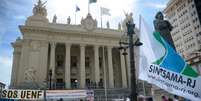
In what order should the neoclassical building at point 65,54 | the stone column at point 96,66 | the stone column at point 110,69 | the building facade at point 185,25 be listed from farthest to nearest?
the building facade at point 185,25 → the stone column at point 110,69 → the stone column at point 96,66 → the neoclassical building at point 65,54

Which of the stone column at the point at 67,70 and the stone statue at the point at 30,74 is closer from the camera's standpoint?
the stone statue at the point at 30,74

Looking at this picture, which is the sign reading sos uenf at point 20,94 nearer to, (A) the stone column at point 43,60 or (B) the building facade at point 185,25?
(A) the stone column at point 43,60

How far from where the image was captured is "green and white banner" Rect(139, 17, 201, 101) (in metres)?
6.59

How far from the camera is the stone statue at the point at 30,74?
41.6m

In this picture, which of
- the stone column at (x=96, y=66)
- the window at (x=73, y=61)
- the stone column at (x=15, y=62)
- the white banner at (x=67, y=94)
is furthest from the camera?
the window at (x=73, y=61)

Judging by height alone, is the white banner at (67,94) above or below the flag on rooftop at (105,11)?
below

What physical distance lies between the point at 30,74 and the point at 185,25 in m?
56.4

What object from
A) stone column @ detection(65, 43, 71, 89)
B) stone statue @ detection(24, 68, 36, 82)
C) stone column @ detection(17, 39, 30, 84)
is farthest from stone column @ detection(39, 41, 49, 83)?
stone column @ detection(65, 43, 71, 89)

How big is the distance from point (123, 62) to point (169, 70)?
43.8 metres

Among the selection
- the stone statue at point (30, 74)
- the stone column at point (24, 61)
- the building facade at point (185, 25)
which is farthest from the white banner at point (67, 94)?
the building facade at point (185, 25)

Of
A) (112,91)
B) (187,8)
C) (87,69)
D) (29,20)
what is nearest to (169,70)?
(112,91)

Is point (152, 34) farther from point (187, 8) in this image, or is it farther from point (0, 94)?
point (187, 8)

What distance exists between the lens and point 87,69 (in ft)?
169

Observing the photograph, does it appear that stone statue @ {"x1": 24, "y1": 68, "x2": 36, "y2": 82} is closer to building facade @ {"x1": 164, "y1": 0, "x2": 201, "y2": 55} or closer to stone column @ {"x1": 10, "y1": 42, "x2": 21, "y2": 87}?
stone column @ {"x1": 10, "y1": 42, "x2": 21, "y2": 87}
